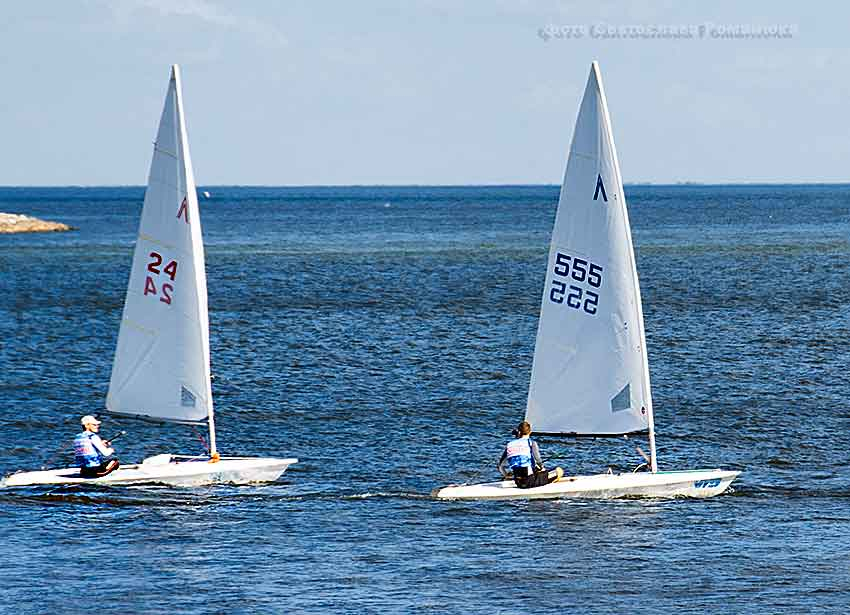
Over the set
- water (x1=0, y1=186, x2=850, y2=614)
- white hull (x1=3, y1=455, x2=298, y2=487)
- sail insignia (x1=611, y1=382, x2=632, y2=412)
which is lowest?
water (x1=0, y1=186, x2=850, y2=614)

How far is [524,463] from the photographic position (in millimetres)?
34969

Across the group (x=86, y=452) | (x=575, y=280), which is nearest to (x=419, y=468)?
(x=575, y=280)

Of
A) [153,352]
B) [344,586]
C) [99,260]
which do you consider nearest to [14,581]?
[344,586]

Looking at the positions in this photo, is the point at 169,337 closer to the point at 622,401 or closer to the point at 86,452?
the point at 86,452

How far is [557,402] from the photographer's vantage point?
1416 inches

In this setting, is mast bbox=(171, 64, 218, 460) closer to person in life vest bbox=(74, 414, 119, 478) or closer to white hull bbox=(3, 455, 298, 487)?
white hull bbox=(3, 455, 298, 487)

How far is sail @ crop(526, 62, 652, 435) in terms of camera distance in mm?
34188

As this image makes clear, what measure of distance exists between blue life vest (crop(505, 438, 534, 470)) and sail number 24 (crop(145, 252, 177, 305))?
9449mm

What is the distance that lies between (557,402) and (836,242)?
12219cm

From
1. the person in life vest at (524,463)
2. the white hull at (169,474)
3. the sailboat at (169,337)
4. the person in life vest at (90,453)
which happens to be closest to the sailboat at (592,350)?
the person in life vest at (524,463)

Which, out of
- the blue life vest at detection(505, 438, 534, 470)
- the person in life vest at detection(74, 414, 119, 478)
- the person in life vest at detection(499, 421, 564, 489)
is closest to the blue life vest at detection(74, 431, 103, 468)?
the person in life vest at detection(74, 414, 119, 478)

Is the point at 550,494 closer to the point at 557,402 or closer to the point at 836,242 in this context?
the point at 557,402

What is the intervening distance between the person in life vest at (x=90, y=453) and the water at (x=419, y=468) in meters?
0.76

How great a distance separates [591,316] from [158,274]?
35.5 feet
